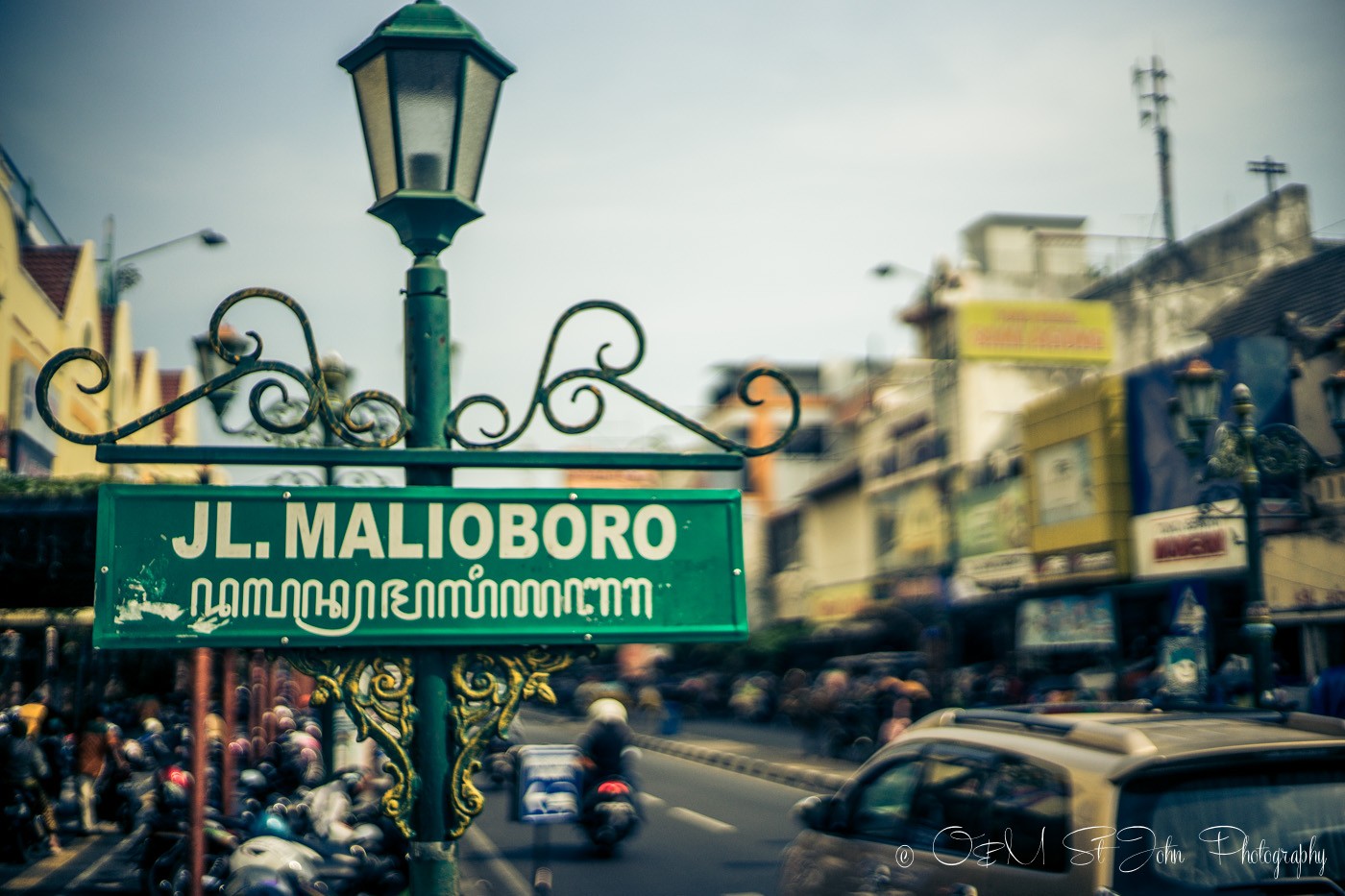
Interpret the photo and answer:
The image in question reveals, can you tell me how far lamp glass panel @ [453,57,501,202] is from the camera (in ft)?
11.5

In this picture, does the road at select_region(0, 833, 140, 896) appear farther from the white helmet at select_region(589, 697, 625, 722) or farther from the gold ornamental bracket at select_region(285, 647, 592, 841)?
the gold ornamental bracket at select_region(285, 647, 592, 841)

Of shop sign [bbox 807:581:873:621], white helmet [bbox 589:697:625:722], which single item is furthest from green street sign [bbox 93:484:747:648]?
shop sign [bbox 807:581:873:621]

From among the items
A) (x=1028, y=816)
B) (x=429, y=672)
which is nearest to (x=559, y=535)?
(x=429, y=672)

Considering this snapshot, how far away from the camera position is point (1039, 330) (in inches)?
1173

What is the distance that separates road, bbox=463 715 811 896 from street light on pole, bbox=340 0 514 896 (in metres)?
9.48

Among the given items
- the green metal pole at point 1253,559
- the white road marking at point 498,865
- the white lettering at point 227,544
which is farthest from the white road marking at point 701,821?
the white lettering at point 227,544

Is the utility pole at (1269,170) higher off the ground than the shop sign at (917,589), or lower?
higher

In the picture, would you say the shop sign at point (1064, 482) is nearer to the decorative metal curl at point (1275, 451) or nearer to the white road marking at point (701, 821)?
the white road marking at point (701, 821)

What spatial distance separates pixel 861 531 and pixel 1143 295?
13.1 meters

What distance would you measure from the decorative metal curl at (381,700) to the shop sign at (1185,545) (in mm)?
18660

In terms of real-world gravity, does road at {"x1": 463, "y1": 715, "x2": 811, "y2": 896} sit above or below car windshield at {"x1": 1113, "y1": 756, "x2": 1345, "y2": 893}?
below

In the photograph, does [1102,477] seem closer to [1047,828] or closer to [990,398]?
[990,398]

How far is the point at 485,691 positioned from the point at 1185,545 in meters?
20.9

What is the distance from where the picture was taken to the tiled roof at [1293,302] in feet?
74.2
